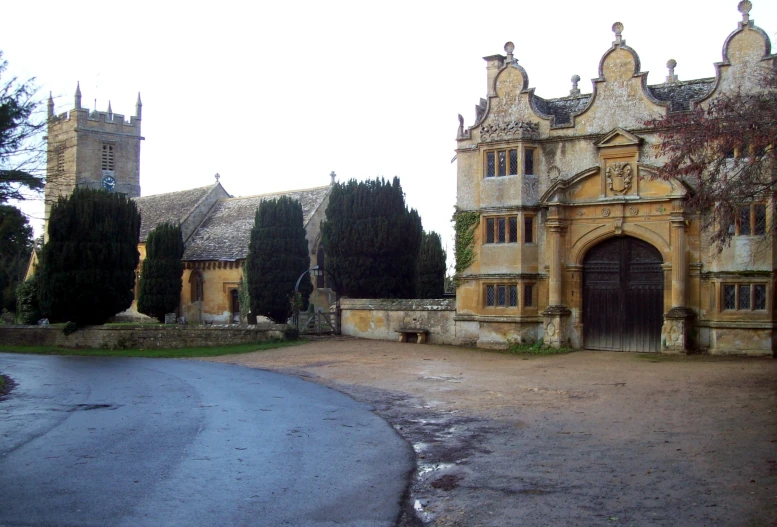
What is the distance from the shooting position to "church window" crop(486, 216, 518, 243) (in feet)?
80.2

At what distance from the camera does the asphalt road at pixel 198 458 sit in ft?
22.6

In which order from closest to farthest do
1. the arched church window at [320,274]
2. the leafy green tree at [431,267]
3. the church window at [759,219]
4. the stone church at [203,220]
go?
the church window at [759,219] < the arched church window at [320,274] < the leafy green tree at [431,267] < the stone church at [203,220]

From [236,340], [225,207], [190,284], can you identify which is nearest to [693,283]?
[236,340]

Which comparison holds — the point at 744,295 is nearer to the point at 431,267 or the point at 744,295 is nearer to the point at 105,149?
the point at 431,267

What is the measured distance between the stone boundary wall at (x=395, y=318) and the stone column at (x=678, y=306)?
283 inches

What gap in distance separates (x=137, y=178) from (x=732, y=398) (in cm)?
5925

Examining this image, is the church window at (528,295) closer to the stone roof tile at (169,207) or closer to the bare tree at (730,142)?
the bare tree at (730,142)

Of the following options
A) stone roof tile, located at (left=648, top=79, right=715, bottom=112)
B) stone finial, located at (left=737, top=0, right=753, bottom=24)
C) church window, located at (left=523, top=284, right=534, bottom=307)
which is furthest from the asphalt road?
stone finial, located at (left=737, top=0, right=753, bottom=24)

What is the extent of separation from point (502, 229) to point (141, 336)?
1522 centimetres

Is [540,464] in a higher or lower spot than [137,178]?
lower

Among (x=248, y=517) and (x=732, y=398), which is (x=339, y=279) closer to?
(x=732, y=398)

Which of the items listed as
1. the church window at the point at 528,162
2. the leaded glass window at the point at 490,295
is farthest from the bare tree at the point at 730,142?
the leaded glass window at the point at 490,295

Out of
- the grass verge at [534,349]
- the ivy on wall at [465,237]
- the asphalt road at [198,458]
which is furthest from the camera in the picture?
the ivy on wall at [465,237]

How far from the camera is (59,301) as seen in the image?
33094 millimetres
